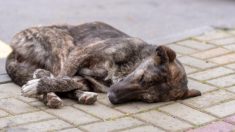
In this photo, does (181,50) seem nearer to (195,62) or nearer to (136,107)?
(195,62)

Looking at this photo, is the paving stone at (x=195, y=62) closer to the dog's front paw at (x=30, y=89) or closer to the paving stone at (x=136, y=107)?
the paving stone at (x=136, y=107)

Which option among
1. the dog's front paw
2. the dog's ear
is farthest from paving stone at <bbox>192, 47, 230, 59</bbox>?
the dog's front paw

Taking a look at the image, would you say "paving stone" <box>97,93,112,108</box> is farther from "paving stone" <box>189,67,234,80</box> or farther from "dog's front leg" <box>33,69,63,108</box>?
"paving stone" <box>189,67,234,80</box>

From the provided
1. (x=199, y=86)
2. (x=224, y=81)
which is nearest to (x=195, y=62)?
(x=224, y=81)

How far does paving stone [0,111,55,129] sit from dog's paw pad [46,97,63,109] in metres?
0.13

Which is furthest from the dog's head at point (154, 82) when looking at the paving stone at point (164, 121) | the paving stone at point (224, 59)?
the paving stone at point (224, 59)

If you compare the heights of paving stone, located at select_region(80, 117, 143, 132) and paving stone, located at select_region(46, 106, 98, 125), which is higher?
paving stone, located at select_region(46, 106, 98, 125)

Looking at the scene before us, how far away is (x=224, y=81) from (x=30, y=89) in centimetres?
217

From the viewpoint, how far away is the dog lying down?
5.96 metres

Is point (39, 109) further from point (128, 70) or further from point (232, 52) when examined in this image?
point (232, 52)

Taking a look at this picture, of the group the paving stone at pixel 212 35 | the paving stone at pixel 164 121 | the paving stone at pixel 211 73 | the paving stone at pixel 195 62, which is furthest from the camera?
the paving stone at pixel 212 35

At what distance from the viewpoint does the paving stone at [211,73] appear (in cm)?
691

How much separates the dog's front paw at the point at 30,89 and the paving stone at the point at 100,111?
422 millimetres

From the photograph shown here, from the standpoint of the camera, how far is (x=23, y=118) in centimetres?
556
